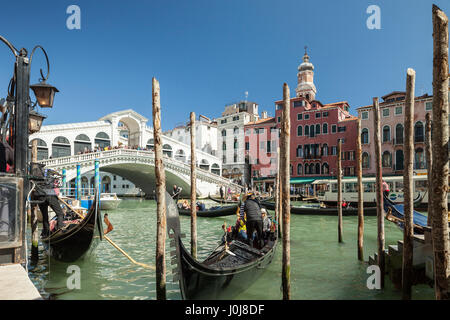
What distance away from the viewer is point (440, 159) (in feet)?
7.91

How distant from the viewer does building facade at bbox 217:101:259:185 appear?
101 ft

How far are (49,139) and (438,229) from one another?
24.7 metres

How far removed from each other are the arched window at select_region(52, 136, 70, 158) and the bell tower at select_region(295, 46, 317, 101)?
68.4 feet

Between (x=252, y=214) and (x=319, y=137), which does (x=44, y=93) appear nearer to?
(x=252, y=214)

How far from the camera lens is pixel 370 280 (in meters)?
4.60

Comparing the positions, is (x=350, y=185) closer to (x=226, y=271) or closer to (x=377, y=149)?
(x=377, y=149)

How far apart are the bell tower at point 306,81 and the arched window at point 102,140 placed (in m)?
18.0

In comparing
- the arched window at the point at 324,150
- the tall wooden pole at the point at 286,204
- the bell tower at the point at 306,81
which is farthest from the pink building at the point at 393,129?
the tall wooden pole at the point at 286,204

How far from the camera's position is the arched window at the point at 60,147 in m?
22.8

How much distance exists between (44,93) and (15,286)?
2.33 metres

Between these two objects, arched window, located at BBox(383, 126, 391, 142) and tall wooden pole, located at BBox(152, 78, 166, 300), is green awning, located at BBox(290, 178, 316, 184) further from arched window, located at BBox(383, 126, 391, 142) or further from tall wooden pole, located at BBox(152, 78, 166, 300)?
tall wooden pole, located at BBox(152, 78, 166, 300)

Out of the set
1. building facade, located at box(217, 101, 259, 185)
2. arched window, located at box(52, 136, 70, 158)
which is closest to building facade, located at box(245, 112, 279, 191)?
building facade, located at box(217, 101, 259, 185)

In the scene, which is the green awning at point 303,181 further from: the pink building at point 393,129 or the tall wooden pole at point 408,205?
the tall wooden pole at point 408,205

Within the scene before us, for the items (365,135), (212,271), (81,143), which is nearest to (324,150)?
(365,135)
